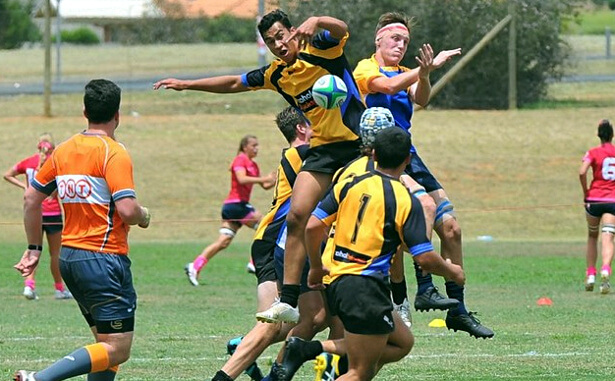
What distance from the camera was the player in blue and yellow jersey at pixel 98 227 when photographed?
7.95m

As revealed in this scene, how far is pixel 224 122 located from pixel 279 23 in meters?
23.9

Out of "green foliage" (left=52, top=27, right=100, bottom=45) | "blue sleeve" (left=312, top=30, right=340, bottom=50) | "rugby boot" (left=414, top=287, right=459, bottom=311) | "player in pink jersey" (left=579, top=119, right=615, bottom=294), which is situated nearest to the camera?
"blue sleeve" (left=312, top=30, right=340, bottom=50)

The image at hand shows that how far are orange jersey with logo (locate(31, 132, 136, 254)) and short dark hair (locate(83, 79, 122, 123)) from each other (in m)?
0.13

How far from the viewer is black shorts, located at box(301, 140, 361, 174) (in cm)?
922

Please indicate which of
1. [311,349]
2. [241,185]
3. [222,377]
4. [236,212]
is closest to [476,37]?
[241,185]

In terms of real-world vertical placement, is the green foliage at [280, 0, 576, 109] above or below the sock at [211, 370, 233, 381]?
below

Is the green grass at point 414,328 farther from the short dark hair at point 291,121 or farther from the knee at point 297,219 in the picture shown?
the short dark hair at point 291,121

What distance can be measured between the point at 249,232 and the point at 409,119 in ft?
60.4

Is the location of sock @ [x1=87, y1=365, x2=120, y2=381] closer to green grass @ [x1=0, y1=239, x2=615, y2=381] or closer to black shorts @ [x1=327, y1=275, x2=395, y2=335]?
black shorts @ [x1=327, y1=275, x2=395, y2=335]

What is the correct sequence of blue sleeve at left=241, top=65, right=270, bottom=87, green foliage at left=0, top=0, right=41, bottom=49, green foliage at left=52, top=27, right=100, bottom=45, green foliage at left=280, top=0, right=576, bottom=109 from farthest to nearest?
green foliage at left=52, top=27, right=100, bottom=45, green foliage at left=0, top=0, right=41, bottom=49, green foliage at left=280, top=0, right=576, bottom=109, blue sleeve at left=241, top=65, right=270, bottom=87

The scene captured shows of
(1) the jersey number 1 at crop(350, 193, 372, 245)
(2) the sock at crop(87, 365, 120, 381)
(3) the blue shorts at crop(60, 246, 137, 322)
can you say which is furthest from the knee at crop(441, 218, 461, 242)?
(2) the sock at crop(87, 365, 120, 381)

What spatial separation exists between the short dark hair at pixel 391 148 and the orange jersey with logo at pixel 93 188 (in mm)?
1552

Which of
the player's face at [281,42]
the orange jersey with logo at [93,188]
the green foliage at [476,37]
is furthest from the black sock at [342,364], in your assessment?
the green foliage at [476,37]

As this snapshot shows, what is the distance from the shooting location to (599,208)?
17.5 metres
